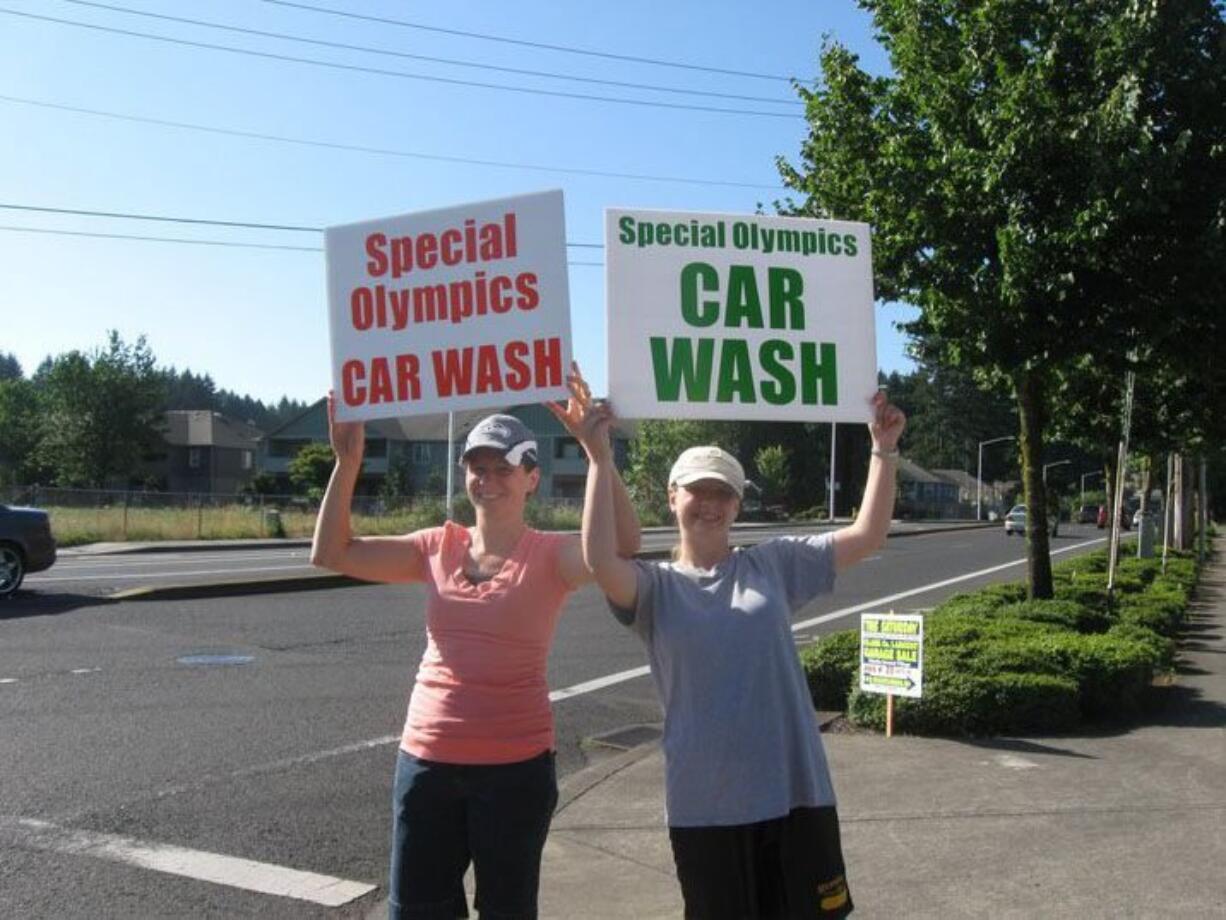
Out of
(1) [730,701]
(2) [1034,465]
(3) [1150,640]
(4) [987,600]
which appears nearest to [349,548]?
(1) [730,701]

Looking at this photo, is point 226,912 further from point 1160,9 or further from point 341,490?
point 1160,9

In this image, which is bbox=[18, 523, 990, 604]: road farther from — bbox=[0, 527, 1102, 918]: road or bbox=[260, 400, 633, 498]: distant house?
bbox=[260, 400, 633, 498]: distant house

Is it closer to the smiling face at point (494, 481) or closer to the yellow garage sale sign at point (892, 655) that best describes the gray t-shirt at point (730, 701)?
the smiling face at point (494, 481)

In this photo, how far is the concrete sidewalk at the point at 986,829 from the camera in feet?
15.2

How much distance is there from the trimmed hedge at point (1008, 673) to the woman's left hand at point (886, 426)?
4.58 meters

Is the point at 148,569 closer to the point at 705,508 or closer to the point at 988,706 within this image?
the point at 988,706

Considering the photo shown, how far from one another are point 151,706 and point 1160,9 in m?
9.30

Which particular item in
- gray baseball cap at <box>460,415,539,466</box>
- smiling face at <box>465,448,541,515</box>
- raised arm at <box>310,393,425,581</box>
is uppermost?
gray baseball cap at <box>460,415,539,466</box>

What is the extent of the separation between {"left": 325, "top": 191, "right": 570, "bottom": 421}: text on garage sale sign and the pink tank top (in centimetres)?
58

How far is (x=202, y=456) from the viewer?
93562 millimetres

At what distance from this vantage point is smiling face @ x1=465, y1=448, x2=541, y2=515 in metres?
3.27

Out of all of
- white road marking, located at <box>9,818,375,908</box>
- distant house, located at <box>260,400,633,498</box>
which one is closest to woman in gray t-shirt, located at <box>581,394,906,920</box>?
white road marking, located at <box>9,818,375,908</box>

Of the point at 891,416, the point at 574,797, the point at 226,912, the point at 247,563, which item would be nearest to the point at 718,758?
the point at 891,416

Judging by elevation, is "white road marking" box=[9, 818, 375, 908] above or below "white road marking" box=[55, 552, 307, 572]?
below
